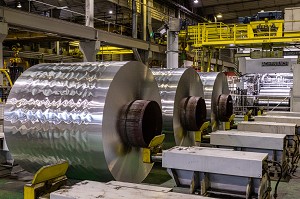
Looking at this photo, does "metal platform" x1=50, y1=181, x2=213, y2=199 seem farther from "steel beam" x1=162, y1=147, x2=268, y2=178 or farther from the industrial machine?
"steel beam" x1=162, y1=147, x2=268, y2=178

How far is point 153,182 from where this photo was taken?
5328 millimetres

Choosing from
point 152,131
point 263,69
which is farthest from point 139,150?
point 263,69

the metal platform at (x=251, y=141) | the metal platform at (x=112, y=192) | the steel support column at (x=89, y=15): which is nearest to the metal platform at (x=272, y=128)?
the metal platform at (x=251, y=141)

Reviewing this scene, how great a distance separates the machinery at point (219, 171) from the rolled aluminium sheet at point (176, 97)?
162 centimetres

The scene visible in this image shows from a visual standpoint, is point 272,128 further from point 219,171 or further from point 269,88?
point 269,88

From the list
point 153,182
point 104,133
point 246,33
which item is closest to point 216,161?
point 104,133

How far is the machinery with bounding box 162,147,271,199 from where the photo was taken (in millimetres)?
3391

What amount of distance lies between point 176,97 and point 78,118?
8.16ft

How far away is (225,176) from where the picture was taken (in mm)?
3674

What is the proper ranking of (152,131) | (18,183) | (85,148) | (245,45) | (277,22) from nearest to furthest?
(85,148) < (152,131) < (18,183) < (277,22) < (245,45)

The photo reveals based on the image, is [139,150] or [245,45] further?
[245,45]

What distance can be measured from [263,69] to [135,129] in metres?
10.6

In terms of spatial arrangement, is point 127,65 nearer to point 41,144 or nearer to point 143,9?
point 41,144

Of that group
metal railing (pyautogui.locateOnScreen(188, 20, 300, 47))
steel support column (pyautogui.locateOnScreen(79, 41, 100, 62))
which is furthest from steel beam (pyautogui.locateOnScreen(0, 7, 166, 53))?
metal railing (pyautogui.locateOnScreen(188, 20, 300, 47))
